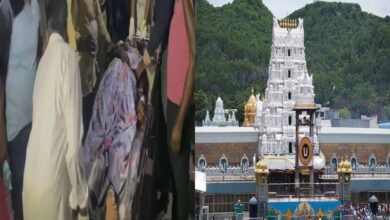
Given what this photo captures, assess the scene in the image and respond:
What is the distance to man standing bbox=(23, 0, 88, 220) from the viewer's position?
14.4ft

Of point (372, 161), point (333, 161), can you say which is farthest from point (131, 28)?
point (372, 161)

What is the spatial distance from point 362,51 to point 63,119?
71.5 m

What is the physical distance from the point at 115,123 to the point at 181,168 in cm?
65

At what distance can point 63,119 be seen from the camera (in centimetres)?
461

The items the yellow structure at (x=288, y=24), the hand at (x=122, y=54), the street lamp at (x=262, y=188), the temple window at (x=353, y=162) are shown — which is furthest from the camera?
the yellow structure at (x=288, y=24)

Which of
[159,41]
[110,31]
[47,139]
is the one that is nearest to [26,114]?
[47,139]

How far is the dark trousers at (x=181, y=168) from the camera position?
5.48 metres

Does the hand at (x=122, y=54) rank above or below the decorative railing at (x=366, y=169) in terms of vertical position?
below

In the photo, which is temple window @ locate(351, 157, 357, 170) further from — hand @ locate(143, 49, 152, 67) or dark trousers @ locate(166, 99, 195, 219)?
hand @ locate(143, 49, 152, 67)

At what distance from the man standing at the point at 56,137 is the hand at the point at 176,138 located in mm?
894

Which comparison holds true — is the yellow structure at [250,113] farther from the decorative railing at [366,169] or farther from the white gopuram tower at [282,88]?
the decorative railing at [366,169]

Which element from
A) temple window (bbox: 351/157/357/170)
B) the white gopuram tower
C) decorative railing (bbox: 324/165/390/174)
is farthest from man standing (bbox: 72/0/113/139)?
temple window (bbox: 351/157/357/170)

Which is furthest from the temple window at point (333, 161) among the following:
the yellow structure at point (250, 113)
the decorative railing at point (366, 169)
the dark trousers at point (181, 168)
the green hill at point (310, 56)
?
the dark trousers at point (181, 168)

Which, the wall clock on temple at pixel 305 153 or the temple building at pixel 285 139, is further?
the temple building at pixel 285 139
